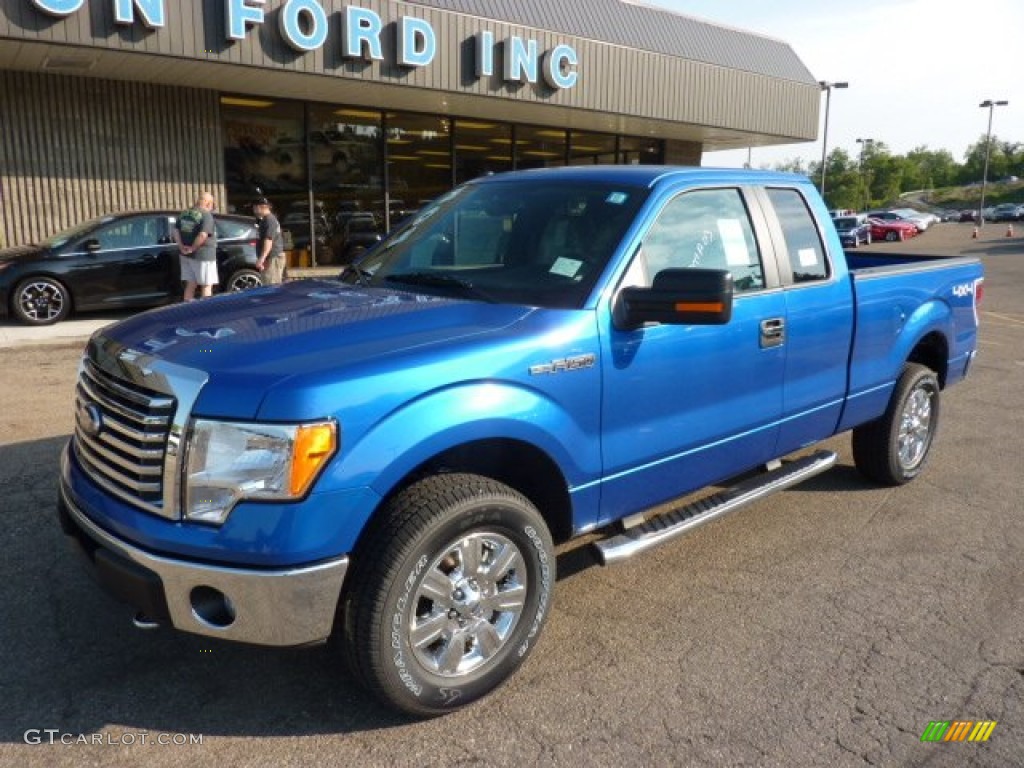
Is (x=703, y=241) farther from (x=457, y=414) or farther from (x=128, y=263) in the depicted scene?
(x=128, y=263)

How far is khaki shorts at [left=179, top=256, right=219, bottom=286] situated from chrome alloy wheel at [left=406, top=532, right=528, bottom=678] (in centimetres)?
946

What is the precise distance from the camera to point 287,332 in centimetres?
279

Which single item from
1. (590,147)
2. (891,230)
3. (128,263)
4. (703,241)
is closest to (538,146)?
(590,147)

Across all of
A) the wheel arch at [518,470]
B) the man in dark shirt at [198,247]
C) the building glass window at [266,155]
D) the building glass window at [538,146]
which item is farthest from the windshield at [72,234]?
the building glass window at [538,146]

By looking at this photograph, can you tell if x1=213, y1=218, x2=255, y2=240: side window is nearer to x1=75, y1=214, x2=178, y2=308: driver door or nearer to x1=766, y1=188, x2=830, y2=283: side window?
x1=75, y1=214, x2=178, y2=308: driver door

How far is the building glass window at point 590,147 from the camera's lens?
71.4 ft

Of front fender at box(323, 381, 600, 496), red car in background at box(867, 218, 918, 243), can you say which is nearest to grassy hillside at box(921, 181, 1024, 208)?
red car in background at box(867, 218, 918, 243)

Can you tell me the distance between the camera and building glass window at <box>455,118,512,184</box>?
65.0 ft

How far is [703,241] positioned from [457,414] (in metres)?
1.67

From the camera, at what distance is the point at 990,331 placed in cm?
1205

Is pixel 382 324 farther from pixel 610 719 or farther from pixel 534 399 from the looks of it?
pixel 610 719

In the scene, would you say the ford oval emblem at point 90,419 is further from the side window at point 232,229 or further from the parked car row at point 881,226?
the parked car row at point 881,226

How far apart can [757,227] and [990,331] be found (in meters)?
9.99

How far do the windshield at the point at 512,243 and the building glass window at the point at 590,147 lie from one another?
18.1 m
